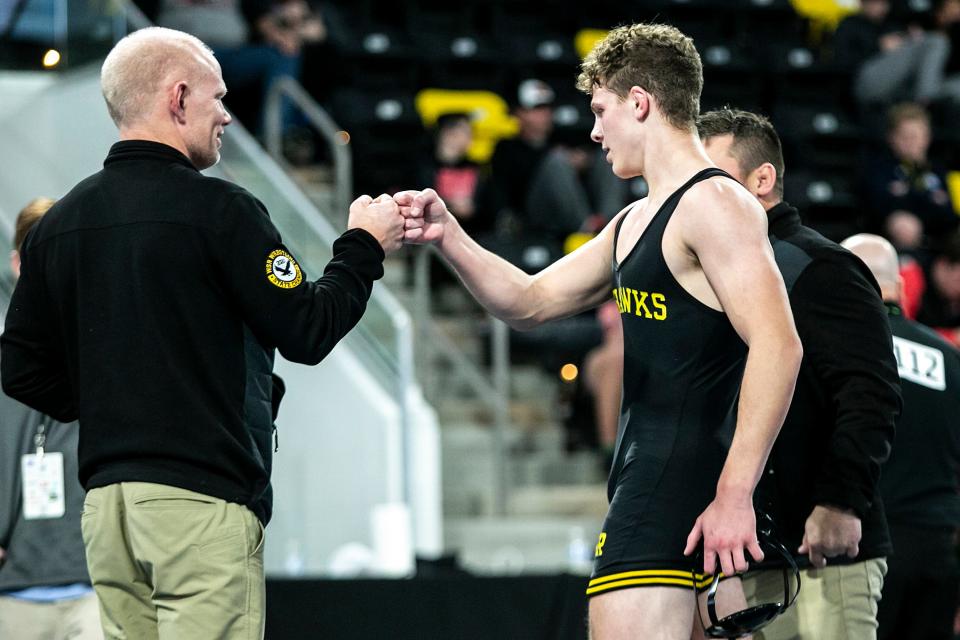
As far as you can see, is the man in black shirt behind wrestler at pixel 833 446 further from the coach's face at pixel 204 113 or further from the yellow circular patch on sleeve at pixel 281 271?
the coach's face at pixel 204 113

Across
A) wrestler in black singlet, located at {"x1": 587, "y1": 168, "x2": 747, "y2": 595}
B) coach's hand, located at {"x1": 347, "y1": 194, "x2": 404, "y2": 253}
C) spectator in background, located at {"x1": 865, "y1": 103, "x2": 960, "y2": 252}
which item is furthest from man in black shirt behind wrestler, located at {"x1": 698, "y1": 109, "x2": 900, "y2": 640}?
spectator in background, located at {"x1": 865, "y1": 103, "x2": 960, "y2": 252}

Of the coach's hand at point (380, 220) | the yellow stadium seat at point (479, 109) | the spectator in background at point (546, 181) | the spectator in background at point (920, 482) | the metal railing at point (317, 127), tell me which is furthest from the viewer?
the yellow stadium seat at point (479, 109)

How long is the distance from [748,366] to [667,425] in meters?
0.26

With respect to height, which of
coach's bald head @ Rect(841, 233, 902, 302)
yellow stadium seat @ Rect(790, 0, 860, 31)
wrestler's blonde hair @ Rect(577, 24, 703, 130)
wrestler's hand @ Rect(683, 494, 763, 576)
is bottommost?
wrestler's hand @ Rect(683, 494, 763, 576)

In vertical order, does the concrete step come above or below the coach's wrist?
above

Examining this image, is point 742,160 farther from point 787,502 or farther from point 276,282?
point 276,282

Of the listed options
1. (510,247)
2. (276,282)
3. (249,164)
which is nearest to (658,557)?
(276,282)

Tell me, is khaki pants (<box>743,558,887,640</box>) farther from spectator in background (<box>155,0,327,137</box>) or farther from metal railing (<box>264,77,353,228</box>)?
spectator in background (<box>155,0,327,137</box>)

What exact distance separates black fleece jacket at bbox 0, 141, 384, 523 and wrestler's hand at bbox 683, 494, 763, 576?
0.93 metres

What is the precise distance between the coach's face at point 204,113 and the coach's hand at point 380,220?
40cm

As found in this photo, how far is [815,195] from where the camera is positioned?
11359 mm

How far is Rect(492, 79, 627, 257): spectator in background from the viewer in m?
10.5

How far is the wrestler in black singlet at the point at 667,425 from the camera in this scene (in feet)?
10.6

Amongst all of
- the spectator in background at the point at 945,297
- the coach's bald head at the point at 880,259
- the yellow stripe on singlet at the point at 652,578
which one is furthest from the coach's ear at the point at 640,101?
the spectator in background at the point at 945,297
